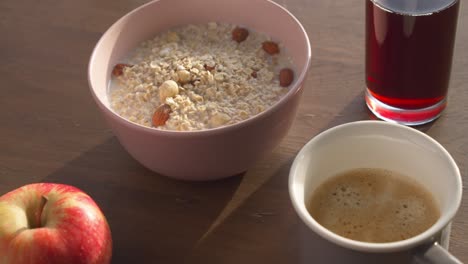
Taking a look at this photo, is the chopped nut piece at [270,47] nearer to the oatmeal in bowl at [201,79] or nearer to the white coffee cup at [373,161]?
the oatmeal in bowl at [201,79]

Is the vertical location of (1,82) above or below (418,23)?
below

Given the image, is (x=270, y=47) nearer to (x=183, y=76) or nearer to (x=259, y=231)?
(x=183, y=76)

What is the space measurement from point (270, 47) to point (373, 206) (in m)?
0.32

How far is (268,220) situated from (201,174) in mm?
94

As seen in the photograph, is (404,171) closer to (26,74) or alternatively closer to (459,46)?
(459,46)

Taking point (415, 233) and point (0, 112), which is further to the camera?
point (0, 112)

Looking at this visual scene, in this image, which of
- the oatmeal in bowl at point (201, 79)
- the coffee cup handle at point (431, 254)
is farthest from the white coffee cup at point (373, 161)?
the oatmeal in bowl at point (201, 79)

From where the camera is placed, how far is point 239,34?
984mm

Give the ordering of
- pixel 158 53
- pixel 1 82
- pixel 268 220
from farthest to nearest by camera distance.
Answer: pixel 1 82 < pixel 158 53 < pixel 268 220

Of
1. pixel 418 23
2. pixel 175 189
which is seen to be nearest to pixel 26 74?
pixel 175 189

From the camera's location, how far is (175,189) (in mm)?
898

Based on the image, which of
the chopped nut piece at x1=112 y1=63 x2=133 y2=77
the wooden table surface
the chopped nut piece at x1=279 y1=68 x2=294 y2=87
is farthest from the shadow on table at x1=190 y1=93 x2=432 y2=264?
the chopped nut piece at x1=112 y1=63 x2=133 y2=77

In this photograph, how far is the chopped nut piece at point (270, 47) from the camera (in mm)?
955

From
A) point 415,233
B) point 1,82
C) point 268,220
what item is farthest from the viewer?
point 1,82
